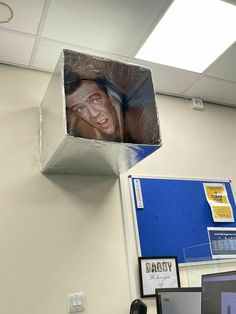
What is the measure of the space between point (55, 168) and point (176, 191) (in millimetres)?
946

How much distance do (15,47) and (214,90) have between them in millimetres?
1646

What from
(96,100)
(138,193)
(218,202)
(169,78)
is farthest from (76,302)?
(169,78)

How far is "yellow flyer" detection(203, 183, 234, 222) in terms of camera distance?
2.40 m

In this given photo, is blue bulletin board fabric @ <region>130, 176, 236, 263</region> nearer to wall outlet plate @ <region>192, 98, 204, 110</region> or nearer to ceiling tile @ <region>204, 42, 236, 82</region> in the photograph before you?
wall outlet plate @ <region>192, 98, 204, 110</region>

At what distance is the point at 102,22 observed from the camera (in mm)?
1860

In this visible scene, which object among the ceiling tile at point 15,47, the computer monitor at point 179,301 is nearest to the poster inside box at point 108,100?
the ceiling tile at point 15,47

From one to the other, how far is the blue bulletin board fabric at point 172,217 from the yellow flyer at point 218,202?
0.04 meters

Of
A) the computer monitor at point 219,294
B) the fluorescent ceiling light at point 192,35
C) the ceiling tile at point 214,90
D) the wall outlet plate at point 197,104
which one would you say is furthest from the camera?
the wall outlet plate at point 197,104

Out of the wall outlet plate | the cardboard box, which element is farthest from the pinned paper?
the wall outlet plate

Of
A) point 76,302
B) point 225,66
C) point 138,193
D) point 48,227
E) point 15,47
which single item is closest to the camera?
point 76,302

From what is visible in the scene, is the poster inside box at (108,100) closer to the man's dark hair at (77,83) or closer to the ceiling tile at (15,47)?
the man's dark hair at (77,83)

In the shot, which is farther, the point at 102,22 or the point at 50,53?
the point at 50,53

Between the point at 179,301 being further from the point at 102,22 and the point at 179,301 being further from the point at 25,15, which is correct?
the point at 25,15

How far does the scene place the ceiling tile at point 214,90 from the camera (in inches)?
100
